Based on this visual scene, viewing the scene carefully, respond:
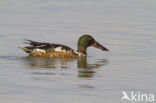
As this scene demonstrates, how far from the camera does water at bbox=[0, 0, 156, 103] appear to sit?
13195 millimetres

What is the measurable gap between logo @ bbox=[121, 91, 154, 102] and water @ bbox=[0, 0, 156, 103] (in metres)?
0.11

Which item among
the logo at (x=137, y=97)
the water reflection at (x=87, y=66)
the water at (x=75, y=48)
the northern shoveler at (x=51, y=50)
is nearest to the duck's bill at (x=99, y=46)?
the northern shoveler at (x=51, y=50)

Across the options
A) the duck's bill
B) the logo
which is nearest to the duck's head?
the duck's bill

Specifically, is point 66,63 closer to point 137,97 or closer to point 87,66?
point 87,66

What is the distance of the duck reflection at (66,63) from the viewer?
15820 mm

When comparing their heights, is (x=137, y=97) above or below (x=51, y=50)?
below

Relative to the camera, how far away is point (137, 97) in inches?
501

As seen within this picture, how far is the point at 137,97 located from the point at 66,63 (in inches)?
188

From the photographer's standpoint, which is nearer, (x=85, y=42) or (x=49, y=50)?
(x=49, y=50)

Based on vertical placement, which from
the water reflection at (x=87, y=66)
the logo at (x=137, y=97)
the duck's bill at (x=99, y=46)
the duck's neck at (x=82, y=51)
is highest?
the duck's bill at (x=99, y=46)

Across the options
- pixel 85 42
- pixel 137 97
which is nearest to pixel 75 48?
pixel 85 42

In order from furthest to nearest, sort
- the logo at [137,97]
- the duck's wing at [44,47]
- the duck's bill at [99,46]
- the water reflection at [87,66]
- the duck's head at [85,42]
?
the duck's head at [85,42], the duck's bill at [99,46], the duck's wing at [44,47], the water reflection at [87,66], the logo at [137,97]

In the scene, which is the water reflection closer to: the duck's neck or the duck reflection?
the duck reflection

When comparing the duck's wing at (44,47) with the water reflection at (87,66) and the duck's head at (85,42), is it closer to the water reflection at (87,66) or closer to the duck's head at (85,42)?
the water reflection at (87,66)
